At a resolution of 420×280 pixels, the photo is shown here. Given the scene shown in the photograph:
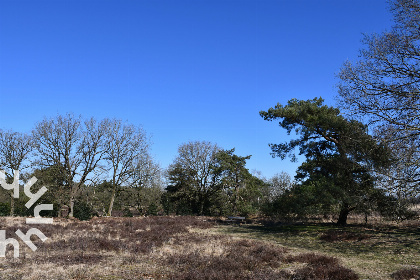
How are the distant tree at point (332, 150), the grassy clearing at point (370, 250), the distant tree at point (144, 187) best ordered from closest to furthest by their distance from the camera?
the grassy clearing at point (370, 250) < the distant tree at point (332, 150) < the distant tree at point (144, 187)

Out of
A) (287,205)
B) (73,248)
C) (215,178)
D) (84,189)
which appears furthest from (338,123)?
(84,189)

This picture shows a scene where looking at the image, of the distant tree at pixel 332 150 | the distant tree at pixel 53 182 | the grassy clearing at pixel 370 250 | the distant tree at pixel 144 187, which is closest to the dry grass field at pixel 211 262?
the grassy clearing at pixel 370 250

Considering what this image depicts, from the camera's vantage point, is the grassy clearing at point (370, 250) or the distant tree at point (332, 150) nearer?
the grassy clearing at point (370, 250)

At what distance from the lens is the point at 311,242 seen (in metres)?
13.2

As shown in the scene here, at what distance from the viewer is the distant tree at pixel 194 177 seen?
1410 inches

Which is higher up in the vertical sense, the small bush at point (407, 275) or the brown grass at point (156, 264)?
the small bush at point (407, 275)

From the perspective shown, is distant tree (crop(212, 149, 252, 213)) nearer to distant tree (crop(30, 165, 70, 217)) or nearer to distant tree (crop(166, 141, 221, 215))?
distant tree (crop(166, 141, 221, 215))

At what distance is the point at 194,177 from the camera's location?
118 feet

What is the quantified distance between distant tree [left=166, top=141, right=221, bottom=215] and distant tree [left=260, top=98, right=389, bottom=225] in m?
16.6

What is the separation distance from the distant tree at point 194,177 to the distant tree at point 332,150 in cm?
1659

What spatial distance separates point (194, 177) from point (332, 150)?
65.5ft

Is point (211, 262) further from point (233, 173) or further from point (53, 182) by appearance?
point (233, 173)

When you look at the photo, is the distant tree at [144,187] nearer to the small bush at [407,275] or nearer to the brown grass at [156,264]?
the brown grass at [156,264]

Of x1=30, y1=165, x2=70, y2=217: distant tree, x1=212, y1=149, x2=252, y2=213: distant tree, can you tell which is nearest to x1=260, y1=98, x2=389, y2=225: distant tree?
x1=212, y1=149, x2=252, y2=213: distant tree
